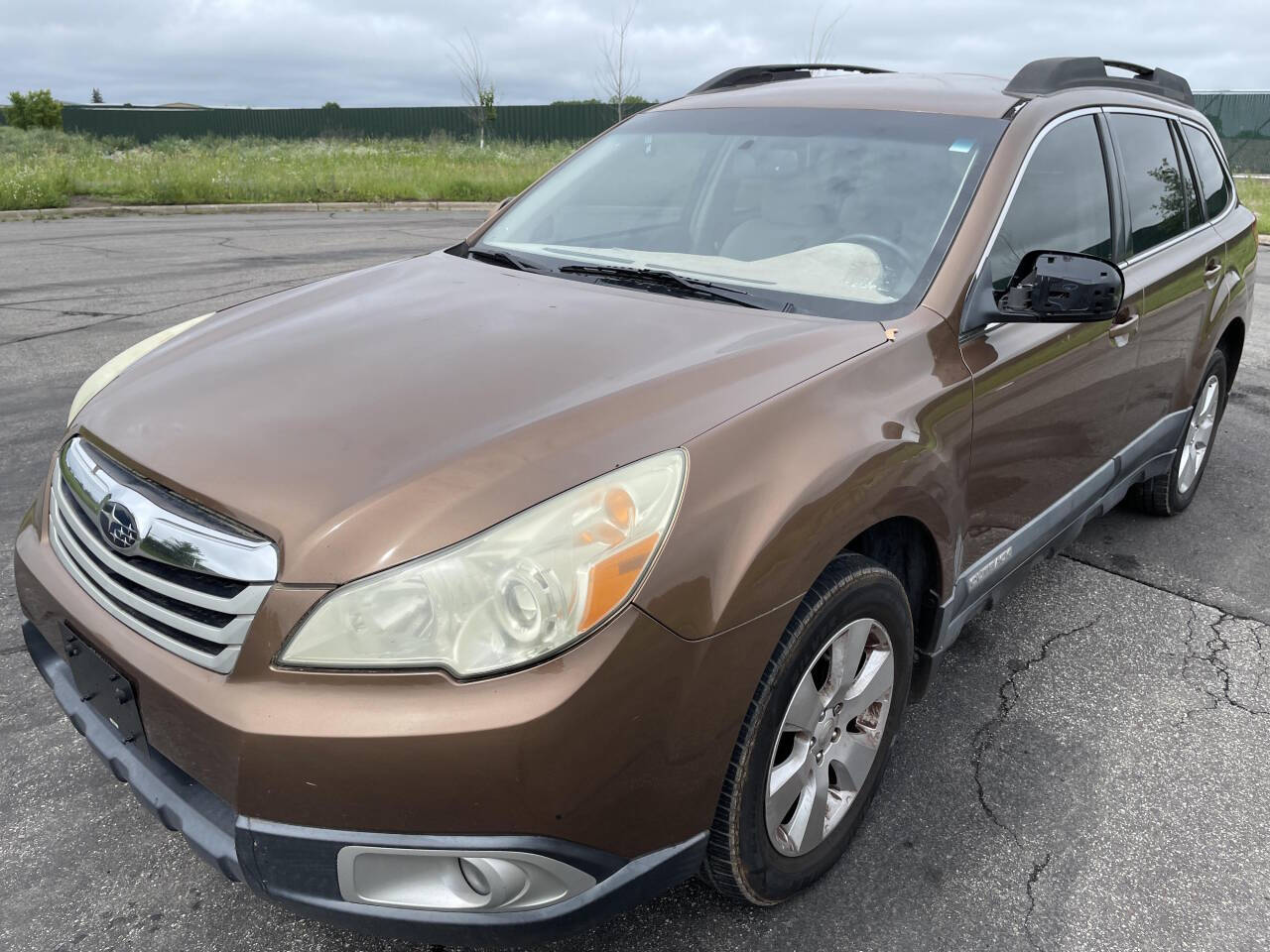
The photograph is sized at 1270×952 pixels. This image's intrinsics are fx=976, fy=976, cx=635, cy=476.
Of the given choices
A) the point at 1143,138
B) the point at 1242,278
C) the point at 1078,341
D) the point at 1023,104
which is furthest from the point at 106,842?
the point at 1242,278

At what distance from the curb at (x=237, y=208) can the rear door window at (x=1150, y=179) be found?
44.1ft

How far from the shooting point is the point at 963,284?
2463mm

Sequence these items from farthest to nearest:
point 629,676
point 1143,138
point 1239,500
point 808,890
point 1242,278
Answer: point 1239,500
point 1242,278
point 1143,138
point 808,890
point 629,676

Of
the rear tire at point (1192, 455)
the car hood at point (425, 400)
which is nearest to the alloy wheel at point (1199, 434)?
the rear tire at point (1192, 455)

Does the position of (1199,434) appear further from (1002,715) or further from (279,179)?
(279,179)

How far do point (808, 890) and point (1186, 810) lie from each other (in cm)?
108

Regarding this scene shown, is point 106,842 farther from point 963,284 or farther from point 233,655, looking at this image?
point 963,284

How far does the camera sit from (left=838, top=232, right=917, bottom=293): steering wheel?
253 cm

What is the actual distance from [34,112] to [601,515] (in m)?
48.1

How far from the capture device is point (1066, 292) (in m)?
2.41

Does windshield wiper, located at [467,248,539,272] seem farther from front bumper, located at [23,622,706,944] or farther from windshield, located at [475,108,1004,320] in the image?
front bumper, located at [23,622,706,944]

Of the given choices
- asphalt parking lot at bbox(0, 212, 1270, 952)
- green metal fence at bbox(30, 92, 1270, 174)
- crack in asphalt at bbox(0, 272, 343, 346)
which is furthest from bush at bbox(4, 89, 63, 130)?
asphalt parking lot at bbox(0, 212, 1270, 952)

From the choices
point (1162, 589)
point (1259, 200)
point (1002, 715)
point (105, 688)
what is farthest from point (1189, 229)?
point (1259, 200)

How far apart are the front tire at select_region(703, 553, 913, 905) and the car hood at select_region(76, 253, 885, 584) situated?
0.47 m
